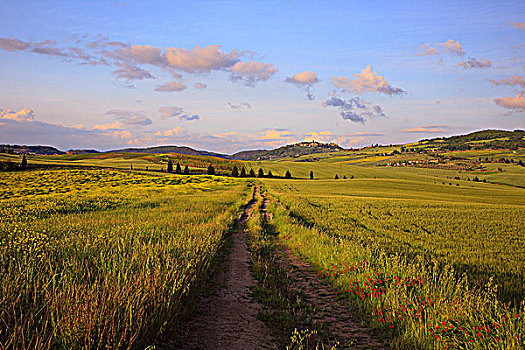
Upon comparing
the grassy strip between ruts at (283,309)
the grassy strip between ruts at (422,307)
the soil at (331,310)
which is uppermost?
the grassy strip between ruts at (422,307)

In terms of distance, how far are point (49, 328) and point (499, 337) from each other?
6709 mm

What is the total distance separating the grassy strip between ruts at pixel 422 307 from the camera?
4812 mm

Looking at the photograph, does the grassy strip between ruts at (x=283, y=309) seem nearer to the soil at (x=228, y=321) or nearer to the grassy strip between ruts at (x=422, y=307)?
the soil at (x=228, y=321)

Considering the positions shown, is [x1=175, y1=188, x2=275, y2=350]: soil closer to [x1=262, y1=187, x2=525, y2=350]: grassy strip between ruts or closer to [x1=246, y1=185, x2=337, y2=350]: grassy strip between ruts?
[x1=246, y1=185, x2=337, y2=350]: grassy strip between ruts

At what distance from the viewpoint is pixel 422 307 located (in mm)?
5812

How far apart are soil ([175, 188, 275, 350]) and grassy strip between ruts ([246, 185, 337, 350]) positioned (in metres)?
0.23

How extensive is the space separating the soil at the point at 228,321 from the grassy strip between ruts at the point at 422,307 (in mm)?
2422

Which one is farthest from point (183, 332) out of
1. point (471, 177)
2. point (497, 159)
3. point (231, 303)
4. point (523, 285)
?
point (497, 159)

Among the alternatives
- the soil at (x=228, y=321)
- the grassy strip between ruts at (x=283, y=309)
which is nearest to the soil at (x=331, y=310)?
the grassy strip between ruts at (x=283, y=309)

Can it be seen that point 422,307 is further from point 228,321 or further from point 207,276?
point 207,276

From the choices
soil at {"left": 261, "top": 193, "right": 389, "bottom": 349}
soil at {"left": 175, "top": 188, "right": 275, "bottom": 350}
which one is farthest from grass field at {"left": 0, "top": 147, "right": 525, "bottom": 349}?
soil at {"left": 175, "top": 188, "right": 275, "bottom": 350}

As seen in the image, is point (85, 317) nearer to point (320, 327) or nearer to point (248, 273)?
point (320, 327)

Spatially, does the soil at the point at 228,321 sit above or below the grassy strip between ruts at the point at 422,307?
below

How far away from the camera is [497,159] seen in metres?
137
